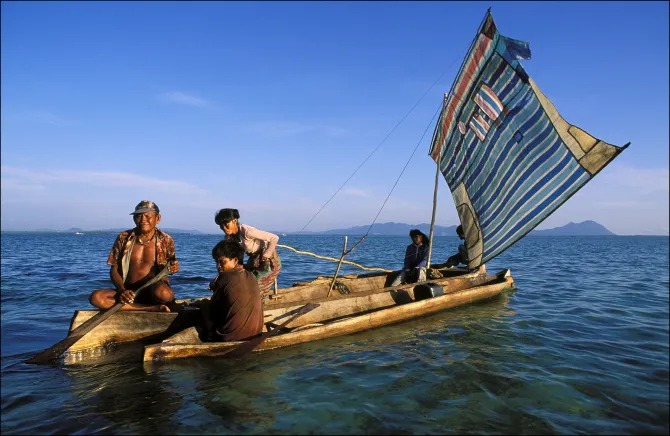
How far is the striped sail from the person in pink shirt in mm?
5409

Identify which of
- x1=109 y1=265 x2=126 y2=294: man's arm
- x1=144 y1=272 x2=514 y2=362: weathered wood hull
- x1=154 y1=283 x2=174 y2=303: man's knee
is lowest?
x1=144 y1=272 x2=514 y2=362: weathered wood hull

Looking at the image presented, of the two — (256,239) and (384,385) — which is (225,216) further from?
(384,385)

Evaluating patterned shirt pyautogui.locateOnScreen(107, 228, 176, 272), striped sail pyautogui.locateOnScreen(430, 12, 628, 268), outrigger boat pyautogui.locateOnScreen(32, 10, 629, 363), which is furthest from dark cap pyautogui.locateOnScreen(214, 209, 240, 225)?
striped sail pyautogui.locateOnScreen(430, 12, 628, 268)

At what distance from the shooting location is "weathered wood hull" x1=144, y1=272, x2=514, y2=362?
584 cm

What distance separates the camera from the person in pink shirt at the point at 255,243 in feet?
23.9

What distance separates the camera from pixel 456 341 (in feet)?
24.0

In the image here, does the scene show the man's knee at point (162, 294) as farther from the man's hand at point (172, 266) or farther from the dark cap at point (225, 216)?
the dark cap at point (225, 216)

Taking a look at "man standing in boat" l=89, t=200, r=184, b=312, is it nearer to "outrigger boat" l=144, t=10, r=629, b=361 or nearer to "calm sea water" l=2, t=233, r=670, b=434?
"calm sea water" l=2, t=233, r=670, b=434

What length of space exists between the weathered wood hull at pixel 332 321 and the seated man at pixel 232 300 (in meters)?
0.24

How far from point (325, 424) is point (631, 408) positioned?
356 cm

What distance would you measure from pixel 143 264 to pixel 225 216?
5.24ft

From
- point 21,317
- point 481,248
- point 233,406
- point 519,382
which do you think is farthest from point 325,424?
point 21,317

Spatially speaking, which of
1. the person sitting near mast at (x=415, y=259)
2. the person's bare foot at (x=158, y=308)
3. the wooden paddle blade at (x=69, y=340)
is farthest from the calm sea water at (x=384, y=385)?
the person sitting near mast at (x=415, y=259)

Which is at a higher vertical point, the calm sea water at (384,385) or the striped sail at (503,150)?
the striped sail at (503,150)
